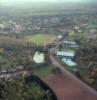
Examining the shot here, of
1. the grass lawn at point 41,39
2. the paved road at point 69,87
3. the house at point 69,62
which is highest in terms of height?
the house at point 69,62

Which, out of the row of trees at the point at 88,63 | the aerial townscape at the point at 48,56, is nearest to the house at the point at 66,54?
the aerial townscape at the point at 48,56

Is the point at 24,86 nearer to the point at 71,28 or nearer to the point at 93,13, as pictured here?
the point at 71,28

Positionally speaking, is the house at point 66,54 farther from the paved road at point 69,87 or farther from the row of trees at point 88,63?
the paved road at point 69,87

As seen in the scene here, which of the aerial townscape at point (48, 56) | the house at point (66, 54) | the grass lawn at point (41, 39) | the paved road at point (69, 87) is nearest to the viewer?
the paved road at point (69, 87)

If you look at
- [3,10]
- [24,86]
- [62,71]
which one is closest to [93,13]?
[3,10]

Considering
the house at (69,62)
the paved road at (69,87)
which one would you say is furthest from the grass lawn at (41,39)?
the paved road at (69,87)

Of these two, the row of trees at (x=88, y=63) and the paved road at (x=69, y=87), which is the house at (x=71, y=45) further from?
the paved road at (x=69, y=87)

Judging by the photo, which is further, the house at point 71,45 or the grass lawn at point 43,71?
the house at point 71,45

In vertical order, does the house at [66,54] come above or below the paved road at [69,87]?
above

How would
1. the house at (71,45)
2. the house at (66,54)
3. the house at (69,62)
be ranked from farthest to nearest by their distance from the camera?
1. the house at (71,45)
2. the house at (66,54)
3. the house at (69,62)

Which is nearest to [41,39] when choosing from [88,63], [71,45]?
[71,45]
